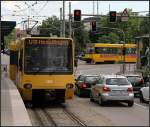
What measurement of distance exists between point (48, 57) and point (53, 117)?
15.0 feet

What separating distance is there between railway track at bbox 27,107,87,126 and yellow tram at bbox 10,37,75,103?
80cm

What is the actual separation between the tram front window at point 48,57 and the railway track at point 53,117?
67.6 inches

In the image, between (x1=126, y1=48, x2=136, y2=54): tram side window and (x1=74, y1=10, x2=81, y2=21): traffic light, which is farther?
(x1=126, y1=48, x2=136, y2=54): tram side window

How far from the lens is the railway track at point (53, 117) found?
55.5ft

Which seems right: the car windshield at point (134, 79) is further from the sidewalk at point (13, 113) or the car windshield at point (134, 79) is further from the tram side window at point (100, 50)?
the tram side window at point (100, 50)

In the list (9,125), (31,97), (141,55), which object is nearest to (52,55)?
(31,97)

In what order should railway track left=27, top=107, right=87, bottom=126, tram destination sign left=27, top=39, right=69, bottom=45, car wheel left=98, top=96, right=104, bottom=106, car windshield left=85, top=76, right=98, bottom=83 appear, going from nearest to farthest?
railway track left=27, top=107, right=87, bottom=126
tram destination sign left=27, top=39, right=69, bottom=45
car wheel left=98, top=96, right=104, bottom=106
car windshield left=85, top=76, right=98, bottom=83

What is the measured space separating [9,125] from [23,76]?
10932mm

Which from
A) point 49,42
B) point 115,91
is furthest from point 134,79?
point 49,42

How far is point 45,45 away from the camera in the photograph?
23.3 m

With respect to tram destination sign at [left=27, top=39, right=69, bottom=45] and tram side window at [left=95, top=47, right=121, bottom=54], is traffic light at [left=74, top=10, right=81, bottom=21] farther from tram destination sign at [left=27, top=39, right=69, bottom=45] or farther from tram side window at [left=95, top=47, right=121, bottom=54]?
tram side window at [left=95, top=47, right=121, bottom=54]

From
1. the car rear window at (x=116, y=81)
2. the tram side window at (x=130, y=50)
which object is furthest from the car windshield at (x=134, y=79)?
the tram side window at (x=130, y=50)

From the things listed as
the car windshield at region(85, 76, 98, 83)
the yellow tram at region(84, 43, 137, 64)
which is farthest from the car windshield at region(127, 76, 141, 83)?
the yellow tram at region(84, 43, 137, 64)

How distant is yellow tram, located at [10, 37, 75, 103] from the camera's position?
22859mm
